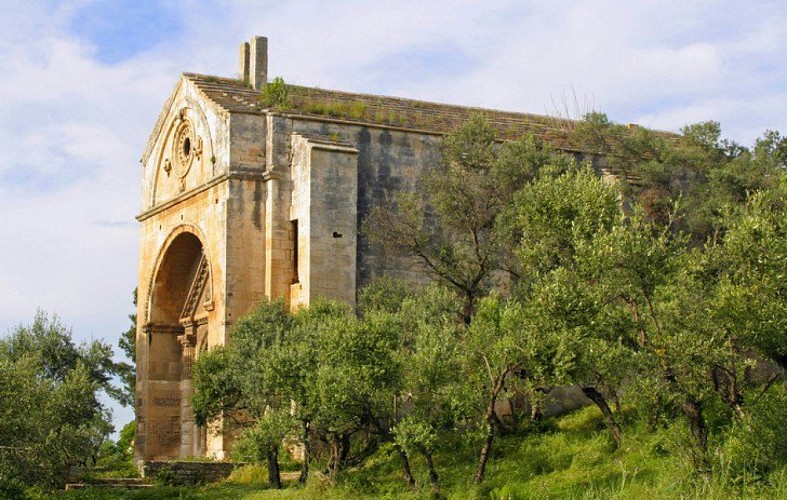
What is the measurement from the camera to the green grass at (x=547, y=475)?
784 inches

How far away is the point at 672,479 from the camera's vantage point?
20.2 m

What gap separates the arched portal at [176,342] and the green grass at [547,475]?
7616 millimetres

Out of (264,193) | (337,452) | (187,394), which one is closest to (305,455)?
(337,452)

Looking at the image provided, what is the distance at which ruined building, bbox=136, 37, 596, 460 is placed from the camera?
97.8 feet

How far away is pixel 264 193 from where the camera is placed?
30797 millimetres

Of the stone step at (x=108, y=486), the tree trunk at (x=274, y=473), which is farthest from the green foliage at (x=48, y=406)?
the tree trunk at (x=274, y=473)

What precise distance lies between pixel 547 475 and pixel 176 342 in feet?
52.6

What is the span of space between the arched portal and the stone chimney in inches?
180

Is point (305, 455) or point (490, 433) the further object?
point (305, 455)

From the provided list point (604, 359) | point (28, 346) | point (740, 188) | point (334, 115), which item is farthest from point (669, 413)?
point (28, 346)

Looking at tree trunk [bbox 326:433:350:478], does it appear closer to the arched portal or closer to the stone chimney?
the arched portal

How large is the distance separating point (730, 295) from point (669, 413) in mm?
3045

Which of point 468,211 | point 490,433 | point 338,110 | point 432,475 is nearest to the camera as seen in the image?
point 490,433

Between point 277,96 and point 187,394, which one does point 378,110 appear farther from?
point 187,394
